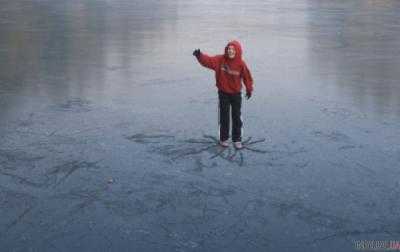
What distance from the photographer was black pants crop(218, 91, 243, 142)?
8.20 metres

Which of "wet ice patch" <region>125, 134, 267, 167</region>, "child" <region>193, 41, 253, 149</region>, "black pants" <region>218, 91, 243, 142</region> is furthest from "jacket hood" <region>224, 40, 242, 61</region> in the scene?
"wet ice patch" <region>125, 134, 267, 167</region>

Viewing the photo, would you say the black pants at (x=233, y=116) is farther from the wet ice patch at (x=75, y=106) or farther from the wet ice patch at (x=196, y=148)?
the wet ice patch at (x=75, y=106)

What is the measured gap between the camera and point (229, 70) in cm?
801

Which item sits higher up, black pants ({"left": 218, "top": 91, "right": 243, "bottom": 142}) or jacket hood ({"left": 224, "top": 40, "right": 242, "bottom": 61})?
jacket hood ({"left": 224, "top": 40, "right": 242, "bottom": 61})

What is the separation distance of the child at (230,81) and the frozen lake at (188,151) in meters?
0.25

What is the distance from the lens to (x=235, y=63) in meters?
7.94

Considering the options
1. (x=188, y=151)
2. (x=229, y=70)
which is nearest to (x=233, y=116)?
(x=229, y=70)

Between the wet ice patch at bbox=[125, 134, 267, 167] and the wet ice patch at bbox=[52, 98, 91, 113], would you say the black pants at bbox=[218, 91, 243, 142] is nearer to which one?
the wet ice patch at bbox=[125, 134, 267, 167]

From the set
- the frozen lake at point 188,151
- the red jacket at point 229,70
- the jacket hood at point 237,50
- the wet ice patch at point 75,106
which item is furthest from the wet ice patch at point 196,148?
the wet ice patch at point 75,106

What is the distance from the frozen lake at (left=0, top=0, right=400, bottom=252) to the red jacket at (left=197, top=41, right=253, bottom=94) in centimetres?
80

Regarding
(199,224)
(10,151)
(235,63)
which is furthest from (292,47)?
(199,224)

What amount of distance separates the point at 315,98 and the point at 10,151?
556cm

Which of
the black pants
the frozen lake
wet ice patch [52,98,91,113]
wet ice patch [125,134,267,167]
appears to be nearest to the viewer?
the frozen lake

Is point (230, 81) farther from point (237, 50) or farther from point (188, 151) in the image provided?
point (188, 151)
